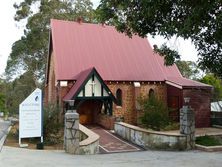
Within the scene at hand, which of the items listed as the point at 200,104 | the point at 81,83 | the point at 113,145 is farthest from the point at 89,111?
the point at 113,145

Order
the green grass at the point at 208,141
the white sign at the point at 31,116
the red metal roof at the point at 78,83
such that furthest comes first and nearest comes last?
1. the red metal roof at the point at 78,83
2. the green grass at the point at 208,141
3. the white sign at the point at 31,116

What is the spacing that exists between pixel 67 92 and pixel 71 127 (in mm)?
11335

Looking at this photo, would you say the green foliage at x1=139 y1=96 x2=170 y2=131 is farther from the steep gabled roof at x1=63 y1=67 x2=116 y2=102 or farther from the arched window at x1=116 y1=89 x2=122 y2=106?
the arched window at x1=116 y1=89 x2=122 y2=106

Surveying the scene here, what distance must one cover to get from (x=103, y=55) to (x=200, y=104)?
8.49 metres

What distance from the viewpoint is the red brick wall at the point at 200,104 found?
26.5m

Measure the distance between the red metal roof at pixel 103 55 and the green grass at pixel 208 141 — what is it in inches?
339

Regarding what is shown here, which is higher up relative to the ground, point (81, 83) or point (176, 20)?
point (176, 20)

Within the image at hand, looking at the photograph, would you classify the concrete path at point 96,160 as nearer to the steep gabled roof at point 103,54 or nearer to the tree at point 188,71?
the steep gabled roof at point 103,54

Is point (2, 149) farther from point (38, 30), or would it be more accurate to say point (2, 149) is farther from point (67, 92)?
point (38, 30)

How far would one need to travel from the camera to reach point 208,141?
1769 cm

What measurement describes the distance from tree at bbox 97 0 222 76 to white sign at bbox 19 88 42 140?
22.2ft

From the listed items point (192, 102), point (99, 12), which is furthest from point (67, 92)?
point (99, 12)

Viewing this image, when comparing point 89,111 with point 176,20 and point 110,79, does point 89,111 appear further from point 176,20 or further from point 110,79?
point 176,20

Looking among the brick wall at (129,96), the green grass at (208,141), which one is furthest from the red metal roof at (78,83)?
the green grass at (208,141)
